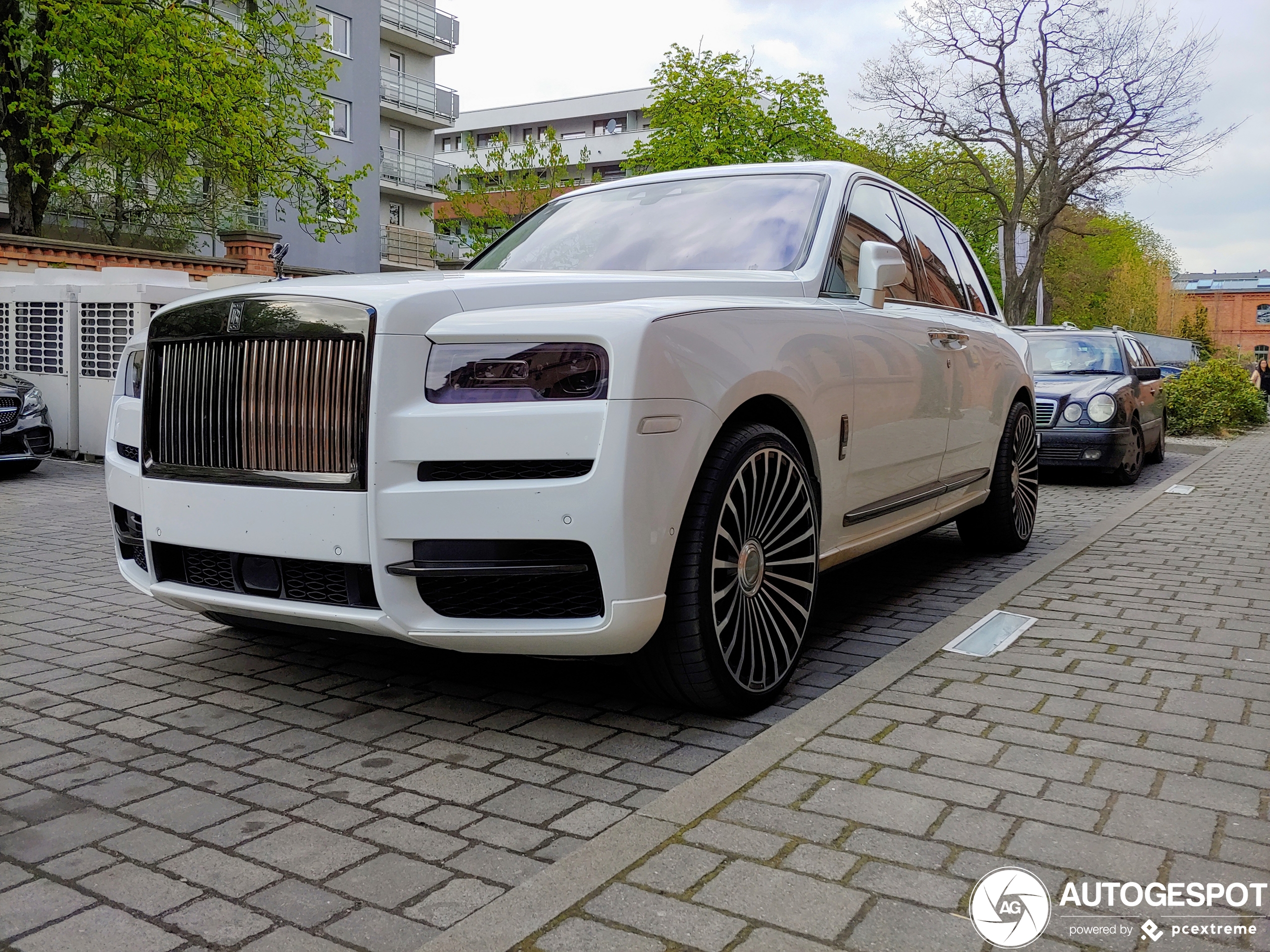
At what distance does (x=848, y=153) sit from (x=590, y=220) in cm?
3907

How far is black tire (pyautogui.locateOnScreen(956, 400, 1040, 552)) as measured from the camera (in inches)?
257

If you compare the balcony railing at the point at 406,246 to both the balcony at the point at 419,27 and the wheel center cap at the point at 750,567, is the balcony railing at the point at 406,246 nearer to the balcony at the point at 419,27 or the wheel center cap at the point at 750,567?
the balcony at the point at 419,27

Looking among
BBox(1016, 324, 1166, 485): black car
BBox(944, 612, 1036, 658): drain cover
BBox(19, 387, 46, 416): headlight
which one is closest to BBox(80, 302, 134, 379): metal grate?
BBox(19, 387, 46, 416): headlight

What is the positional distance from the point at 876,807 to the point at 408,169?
4497 cm

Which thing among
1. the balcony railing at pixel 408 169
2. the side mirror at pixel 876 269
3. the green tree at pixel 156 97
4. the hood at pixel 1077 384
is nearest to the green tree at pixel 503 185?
the balcony railing at pixel 408 169

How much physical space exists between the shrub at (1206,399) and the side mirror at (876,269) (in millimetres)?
16826

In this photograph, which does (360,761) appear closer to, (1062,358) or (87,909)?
(87,909)

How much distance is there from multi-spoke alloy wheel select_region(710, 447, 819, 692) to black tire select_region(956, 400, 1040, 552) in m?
2.65

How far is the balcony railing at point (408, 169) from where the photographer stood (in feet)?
145

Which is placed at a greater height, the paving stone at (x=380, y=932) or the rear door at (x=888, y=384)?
the rear door at (x=888, y=384)

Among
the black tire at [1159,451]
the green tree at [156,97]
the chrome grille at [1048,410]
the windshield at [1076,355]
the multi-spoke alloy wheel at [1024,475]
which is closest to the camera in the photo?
the multi-spoke alloy wheel at [1024,475]

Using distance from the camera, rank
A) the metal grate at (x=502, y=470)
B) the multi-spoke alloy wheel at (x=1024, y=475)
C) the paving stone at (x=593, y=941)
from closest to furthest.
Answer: the paving stone at (x=593, y=941), the metal grate at (x=502, y=470), the multi-spoke alloy wheel at (x=1024, y=475)

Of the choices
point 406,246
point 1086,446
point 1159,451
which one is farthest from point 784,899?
point 406,246

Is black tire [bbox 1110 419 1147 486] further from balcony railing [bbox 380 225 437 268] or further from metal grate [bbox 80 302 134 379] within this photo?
balcony railing [bbox 380 225 437 268]
